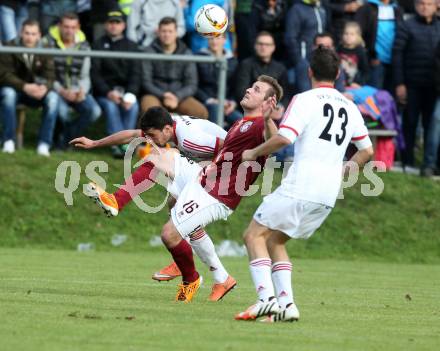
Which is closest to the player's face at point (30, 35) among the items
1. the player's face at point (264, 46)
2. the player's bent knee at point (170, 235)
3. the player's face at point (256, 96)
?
the player's face at point (264, 46)

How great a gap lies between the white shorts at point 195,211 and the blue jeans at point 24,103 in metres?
8.36

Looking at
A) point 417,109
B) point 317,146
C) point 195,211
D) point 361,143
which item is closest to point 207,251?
point 195,211

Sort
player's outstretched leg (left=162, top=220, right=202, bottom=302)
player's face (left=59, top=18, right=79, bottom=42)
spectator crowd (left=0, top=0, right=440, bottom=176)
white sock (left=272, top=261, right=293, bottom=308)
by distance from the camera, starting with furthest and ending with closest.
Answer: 1. player's face (left=59, top=18, right=79, bottom=42)
2. spectator crowd (left=0, top=0, right=440, bottom=176)
3. player's outstretched leg (left=162, top=220, right=202, bottom=302)
4. white sock (left=272, top=261, right=293, bottom=308)

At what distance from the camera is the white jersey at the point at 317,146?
9477 mm

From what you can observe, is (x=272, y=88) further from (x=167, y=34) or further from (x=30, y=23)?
Result: (x=30, y=23)

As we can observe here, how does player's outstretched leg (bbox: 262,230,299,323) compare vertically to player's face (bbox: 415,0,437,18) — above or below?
above

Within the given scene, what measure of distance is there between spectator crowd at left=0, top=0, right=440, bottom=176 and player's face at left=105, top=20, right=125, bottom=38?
2 cm

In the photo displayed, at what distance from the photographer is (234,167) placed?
11047mm

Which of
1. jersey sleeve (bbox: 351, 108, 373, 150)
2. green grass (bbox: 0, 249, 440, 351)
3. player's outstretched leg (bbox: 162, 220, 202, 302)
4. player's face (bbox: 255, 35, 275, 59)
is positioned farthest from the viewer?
player's face (bbox: 255, 35, 275, 59)

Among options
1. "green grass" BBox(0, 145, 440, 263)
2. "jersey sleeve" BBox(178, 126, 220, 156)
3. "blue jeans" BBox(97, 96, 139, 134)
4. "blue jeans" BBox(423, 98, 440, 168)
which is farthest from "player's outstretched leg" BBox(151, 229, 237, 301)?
"blue jeans" BBox(423, 98, 440, 168)

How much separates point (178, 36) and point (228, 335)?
12.1 meters

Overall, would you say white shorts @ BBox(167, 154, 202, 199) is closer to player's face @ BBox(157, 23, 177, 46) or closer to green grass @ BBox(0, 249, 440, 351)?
green grass @ BBox(0, 249, 440, 351)

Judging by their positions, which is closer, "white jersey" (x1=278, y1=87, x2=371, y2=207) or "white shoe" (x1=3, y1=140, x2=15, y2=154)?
"white jersey" (x1=278, y1=87, x2=371, y2=207)

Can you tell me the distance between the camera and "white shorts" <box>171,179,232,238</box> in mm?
11125
